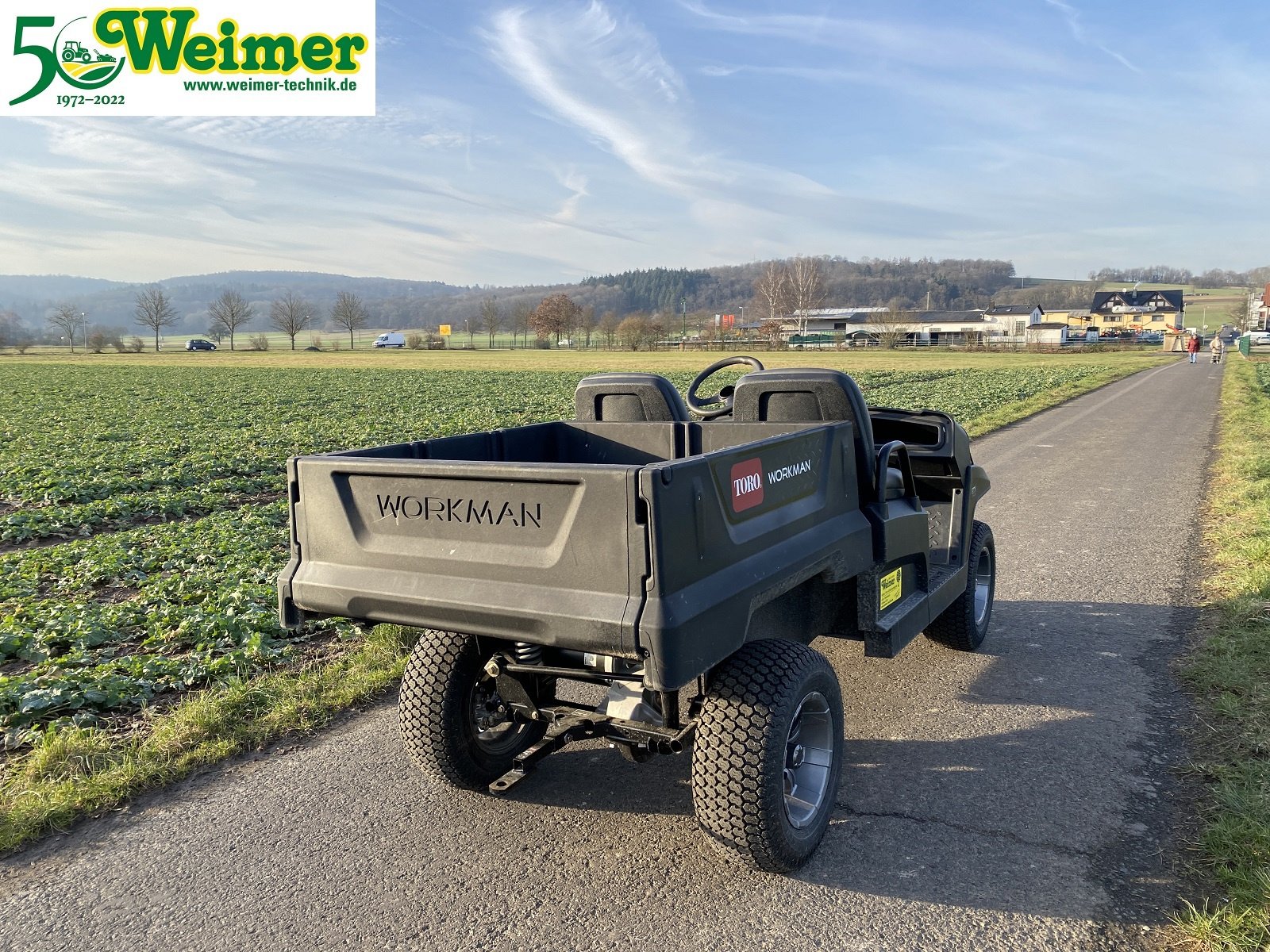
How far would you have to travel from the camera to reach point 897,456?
411 centimetres

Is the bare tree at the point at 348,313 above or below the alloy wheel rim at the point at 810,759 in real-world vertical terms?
above

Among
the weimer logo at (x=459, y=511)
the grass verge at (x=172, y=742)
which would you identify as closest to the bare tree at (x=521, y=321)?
the grass verge at (x=172, y=742)

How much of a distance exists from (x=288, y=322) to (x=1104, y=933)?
12659cm

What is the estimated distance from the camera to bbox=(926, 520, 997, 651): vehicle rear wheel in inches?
189

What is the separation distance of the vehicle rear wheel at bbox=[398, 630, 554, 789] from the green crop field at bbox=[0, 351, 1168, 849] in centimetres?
106

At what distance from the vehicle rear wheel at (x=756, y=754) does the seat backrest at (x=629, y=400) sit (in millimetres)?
1850

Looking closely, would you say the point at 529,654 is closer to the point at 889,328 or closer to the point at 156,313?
the point at 889,328

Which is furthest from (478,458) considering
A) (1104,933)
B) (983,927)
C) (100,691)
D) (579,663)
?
(1104,933)

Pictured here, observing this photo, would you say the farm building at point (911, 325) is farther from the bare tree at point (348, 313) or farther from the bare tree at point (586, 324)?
the bare tree at point (348, 313)

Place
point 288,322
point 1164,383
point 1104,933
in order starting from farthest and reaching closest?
point 288,322 < point 1164,383 < point 1104,933

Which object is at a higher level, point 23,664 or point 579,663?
point 579,663

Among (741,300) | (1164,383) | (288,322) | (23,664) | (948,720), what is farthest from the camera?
(741,300)

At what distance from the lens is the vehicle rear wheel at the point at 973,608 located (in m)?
4.80

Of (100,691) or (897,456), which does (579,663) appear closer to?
(897,456)
